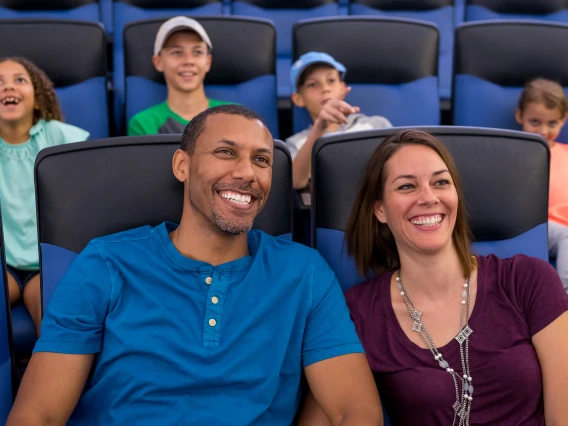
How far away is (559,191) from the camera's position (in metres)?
2.24

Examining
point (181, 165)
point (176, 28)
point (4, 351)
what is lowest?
point (4, 351)

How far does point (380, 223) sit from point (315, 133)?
26.1 inches

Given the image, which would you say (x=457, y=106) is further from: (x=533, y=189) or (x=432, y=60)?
(x=533, y=189)

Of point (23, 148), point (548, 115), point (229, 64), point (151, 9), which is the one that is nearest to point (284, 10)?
point (151, 9)

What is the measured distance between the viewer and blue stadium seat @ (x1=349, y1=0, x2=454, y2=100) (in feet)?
11.9

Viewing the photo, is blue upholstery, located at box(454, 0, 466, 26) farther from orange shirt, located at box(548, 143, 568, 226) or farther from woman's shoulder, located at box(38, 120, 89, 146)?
woman's shoulder, located at box(38, 120, 89, 146)

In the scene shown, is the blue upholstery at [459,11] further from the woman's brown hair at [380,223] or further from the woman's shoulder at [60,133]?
the woman's brown hair at [380,223]

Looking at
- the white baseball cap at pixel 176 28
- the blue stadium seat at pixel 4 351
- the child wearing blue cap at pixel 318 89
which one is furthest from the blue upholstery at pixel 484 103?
the blue stadium seat at pixel 4 351

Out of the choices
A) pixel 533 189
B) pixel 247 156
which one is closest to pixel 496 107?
pixel 533 189

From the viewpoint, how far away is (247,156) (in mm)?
1513

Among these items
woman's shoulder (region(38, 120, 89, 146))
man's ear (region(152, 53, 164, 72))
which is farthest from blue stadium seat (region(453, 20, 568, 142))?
woman's shoulder (region(38, 120, 89, 146))

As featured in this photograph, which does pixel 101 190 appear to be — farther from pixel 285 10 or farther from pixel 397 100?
pixel 285 10

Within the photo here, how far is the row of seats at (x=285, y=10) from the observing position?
11.7ft

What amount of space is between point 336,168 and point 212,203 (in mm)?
294
